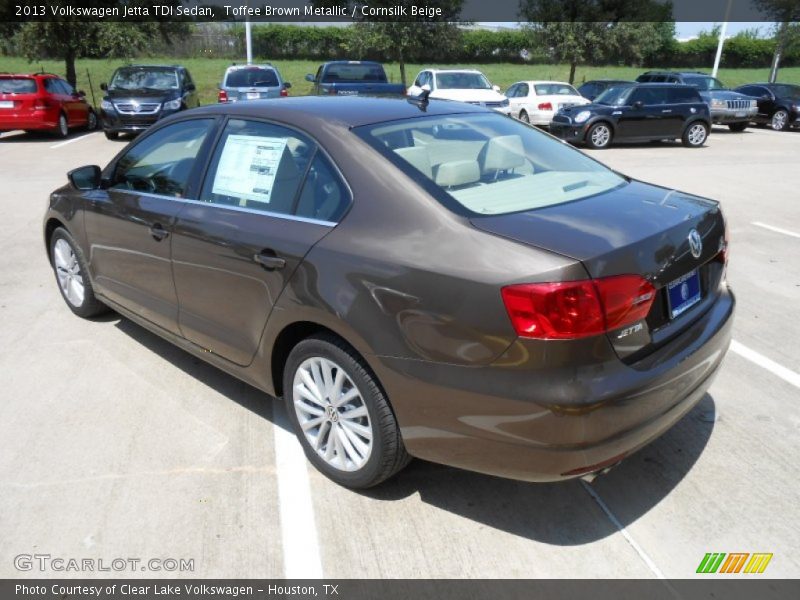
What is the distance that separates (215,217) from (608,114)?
14558 millimetres

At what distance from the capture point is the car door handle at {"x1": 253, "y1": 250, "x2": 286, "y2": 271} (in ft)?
9.55

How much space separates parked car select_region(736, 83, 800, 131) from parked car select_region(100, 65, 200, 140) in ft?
57.4

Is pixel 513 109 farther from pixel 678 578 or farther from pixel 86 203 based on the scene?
pixel 678 578

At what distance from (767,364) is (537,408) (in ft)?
8.70

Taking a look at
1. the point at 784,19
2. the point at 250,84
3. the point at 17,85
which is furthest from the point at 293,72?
the point at 784,19

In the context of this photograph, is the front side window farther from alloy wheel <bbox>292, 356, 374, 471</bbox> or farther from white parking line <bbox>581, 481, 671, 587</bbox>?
white parking line <bbox>581, 481, 671, 587</bbox>

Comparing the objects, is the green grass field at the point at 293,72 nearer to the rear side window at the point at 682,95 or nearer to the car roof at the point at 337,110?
the rear side window at the point at 682,95

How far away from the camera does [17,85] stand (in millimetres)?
16109

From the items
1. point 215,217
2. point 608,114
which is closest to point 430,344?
point 215,217

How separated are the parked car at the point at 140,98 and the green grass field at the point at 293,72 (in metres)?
10.5

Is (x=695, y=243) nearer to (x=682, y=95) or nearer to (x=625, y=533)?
(x=625, y=533)

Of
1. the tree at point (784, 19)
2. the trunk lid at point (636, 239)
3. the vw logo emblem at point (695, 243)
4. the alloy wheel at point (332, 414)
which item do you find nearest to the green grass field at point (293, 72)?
the tree at point (784, 19)

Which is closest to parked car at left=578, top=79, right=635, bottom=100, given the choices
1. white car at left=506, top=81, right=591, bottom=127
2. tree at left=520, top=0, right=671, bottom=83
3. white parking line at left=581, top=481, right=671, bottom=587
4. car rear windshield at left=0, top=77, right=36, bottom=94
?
white car at left=506, top=81, right=591, bottom=127

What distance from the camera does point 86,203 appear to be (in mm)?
4398
